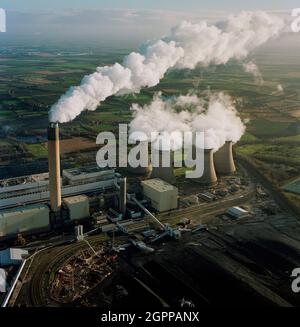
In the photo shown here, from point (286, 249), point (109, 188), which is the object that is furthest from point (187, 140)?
point (286, 249)

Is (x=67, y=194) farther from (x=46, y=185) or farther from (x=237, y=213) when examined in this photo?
(x=237, y=213)

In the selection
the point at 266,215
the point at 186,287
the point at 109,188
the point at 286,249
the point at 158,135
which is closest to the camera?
the point at 186,287

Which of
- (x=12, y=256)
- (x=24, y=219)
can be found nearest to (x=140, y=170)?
(x=24, y=219)

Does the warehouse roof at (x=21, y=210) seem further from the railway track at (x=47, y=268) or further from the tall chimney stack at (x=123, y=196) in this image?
the tall chimney stack at (x=123, y=196)

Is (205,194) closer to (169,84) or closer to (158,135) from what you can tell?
(158,135)

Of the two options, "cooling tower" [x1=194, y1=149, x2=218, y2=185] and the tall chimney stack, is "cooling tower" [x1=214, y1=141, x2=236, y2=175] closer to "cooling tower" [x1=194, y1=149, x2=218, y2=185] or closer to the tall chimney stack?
"cooling tower" [x1=194, y1=149, x2=218, y2=185]

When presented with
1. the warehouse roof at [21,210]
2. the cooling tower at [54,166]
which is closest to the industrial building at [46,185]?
the warehouse roof at [21,210]

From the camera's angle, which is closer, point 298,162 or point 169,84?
point 298,162
